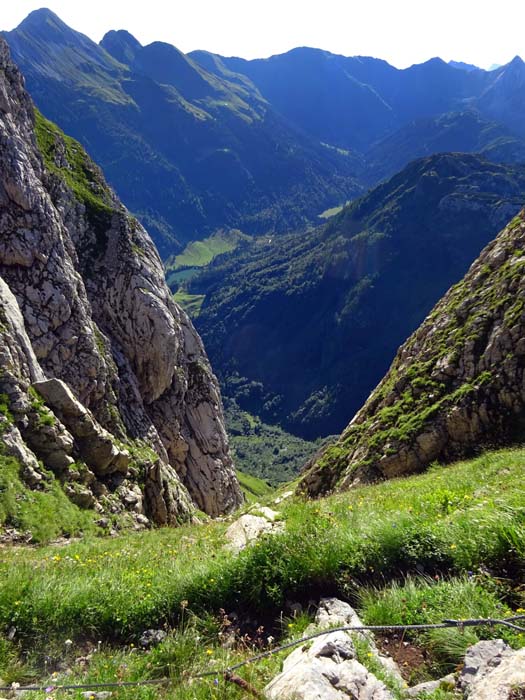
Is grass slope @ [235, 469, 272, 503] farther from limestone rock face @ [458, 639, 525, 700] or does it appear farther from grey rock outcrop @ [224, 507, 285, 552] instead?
limestone rock face @ [458, 639, 525, 700]

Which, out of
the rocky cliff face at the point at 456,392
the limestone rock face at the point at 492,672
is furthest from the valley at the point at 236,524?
the rocky cliff face at the point at 456,392

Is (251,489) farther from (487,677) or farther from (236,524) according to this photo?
(487,677)

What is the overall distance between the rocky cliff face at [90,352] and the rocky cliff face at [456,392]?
13.1m

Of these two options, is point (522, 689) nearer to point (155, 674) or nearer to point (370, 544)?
point (370, 544)

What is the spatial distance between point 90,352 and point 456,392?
25408 millimetres

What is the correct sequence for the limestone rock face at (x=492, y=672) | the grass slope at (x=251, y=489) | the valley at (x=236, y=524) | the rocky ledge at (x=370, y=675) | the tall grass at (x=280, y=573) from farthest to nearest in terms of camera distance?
the grass slope at (x=251, y=489) → the tall grass at (x=280, y=573) → the valley at (x=236, y=524) → the rocky ledge at (x=370, y=675) → the limestone rock face at (x=492, y=672)

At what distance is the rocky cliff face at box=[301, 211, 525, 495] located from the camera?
22297mm

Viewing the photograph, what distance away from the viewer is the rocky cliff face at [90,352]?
68.3ft

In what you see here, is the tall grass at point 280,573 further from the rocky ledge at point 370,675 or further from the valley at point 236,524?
the rocky ledge at point 370,675

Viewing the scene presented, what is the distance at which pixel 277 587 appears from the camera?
25.4 ft

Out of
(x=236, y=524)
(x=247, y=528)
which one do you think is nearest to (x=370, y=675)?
(x=247, y=528)

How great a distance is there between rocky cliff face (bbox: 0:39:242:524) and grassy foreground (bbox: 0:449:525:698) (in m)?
11.0

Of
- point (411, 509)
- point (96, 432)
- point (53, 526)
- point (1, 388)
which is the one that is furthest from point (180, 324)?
point (411, 509)

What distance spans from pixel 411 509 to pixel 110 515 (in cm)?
1455
